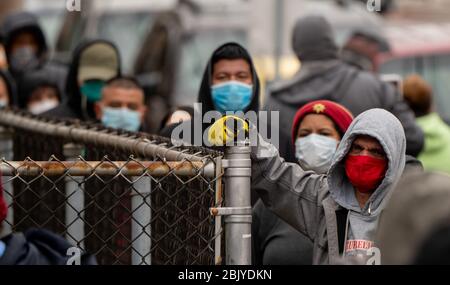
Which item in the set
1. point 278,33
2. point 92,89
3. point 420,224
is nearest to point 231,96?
Answer: point 92,89

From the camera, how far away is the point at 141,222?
5.20m

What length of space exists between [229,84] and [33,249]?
2.68 meters

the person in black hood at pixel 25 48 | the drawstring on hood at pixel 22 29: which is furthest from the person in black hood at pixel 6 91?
the drawstring on hood at pixel 22 29

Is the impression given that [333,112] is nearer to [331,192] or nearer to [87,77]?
[331,192]

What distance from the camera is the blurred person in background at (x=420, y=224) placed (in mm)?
3133

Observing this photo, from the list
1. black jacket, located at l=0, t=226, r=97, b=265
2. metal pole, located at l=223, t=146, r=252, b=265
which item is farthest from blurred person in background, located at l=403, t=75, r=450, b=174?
black jacket, located at l=0, t=226, r=97, b=265

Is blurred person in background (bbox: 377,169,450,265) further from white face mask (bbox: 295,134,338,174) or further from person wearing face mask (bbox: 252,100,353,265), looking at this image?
white face mask (bbox: 295,134,338,174)

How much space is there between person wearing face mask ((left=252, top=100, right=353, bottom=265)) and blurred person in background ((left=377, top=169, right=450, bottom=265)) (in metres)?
2.67

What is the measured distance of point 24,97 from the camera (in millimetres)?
10609

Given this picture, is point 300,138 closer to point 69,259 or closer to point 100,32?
point 69,259

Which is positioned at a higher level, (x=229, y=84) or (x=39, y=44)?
(x=39, y=44)

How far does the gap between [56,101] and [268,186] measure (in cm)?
515

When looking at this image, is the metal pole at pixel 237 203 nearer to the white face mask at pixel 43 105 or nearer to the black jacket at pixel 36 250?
the black jacket at pixel 36 250

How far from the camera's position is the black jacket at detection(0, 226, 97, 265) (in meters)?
4.27
